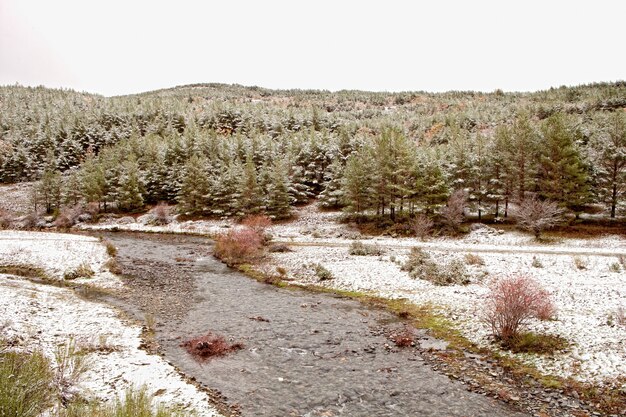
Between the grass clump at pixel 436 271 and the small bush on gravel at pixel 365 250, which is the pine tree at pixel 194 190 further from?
the grass clump at pixel 436 271

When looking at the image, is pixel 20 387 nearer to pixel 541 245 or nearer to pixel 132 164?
pixel 541 245

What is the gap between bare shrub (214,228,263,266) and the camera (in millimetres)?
34844

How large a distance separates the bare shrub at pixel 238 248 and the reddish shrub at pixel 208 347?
1760cm

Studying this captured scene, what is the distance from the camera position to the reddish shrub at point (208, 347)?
14.9 metres

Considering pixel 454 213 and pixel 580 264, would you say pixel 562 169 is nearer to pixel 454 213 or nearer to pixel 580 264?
pixel 454 213

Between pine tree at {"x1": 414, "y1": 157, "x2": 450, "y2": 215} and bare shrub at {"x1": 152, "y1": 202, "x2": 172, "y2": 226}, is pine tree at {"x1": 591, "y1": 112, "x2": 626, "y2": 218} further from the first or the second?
bare shrub at {"x1": 152, "y1": 202, "x2": 172, "y2": 226}

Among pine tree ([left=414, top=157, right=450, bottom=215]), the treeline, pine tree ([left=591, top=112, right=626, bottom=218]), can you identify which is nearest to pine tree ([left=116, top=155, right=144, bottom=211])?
the treeline

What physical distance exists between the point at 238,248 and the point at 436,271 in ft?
58.4

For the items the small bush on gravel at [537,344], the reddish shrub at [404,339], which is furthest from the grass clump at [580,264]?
the reddish shrub at [404,339]

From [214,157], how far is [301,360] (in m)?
66.9

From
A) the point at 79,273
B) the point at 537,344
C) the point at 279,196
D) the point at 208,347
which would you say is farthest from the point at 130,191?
the point at 537,344

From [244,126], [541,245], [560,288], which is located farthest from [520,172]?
[244,126]

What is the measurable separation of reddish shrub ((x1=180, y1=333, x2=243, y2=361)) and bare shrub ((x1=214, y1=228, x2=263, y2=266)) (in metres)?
17.6

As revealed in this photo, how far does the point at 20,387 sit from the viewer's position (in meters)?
6.31
